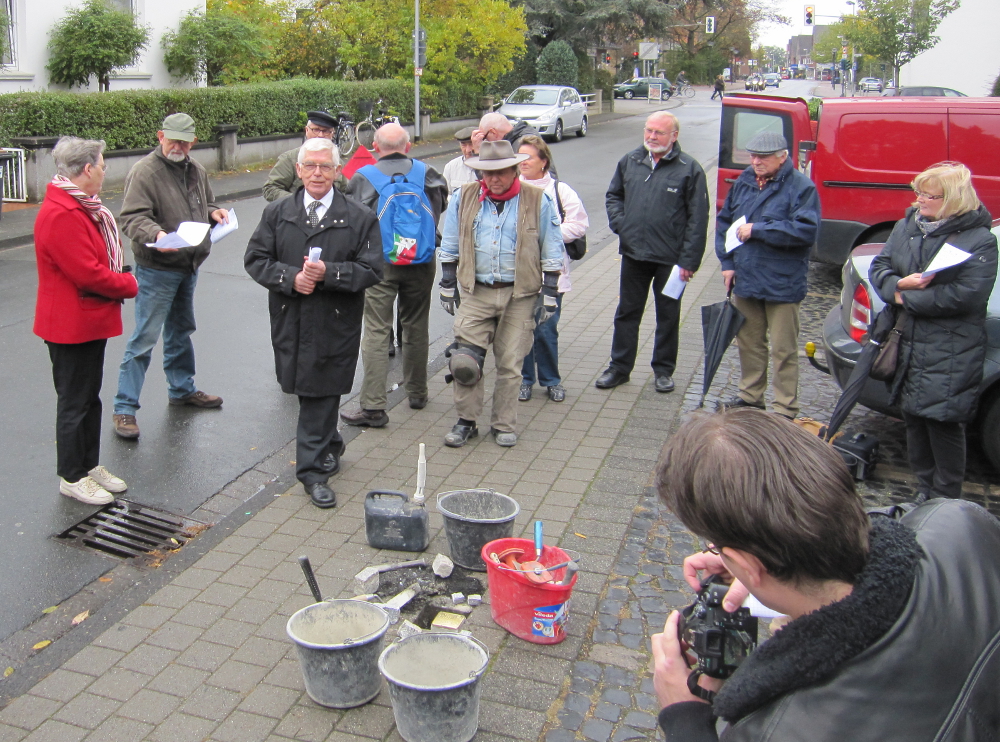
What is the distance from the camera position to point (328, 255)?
201 inches

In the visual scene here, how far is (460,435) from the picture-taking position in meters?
6.09

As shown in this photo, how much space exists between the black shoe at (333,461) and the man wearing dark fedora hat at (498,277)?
747 millimetres

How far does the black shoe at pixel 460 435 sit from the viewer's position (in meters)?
6.04

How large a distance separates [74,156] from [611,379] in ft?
13.4

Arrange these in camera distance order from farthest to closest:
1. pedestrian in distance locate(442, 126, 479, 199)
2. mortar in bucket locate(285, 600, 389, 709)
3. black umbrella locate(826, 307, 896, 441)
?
pedestrian in distance locate(442, 126, 479, 199), black umbrella locate(826, 307, 896, 441), mortar in bucket locate(285, 600, 389, 709)

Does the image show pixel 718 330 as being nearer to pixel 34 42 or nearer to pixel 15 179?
pixel 15 179

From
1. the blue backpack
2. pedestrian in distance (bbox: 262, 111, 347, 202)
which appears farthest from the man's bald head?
pedestrian in distance (bbox: 262, 111, 347, 202)

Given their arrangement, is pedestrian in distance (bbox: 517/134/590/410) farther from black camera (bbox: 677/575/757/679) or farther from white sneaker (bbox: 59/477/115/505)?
black camera (bbox: 677/575/757/679)

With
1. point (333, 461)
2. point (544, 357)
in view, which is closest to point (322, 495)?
point (333, 461)

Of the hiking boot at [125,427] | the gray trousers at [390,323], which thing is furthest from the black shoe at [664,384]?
the hiking boot at [125,427]

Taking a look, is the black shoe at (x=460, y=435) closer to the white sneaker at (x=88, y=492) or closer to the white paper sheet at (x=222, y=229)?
the white paper sheet at (x=222, y=229)

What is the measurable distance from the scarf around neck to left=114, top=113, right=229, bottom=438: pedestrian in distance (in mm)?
562

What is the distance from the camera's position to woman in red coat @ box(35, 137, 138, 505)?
15.7ft

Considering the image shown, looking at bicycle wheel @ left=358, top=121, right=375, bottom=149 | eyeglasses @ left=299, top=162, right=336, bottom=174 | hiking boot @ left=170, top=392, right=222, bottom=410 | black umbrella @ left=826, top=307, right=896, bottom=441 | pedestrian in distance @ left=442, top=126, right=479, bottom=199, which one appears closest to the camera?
eyeglasses @ left=299, top=162, right=336, bottom=174
